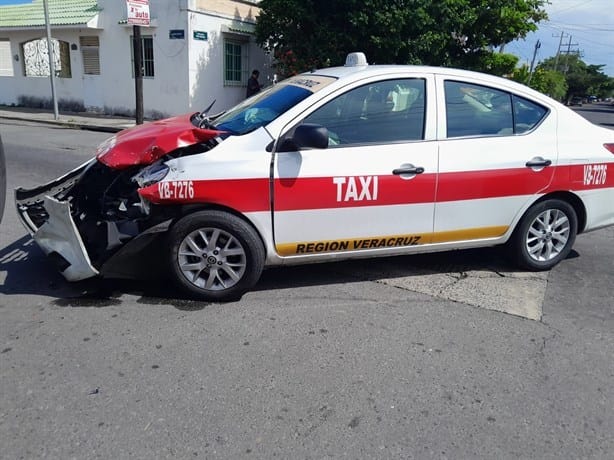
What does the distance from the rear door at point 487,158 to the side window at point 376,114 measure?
0.74 feet

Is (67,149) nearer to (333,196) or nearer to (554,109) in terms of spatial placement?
(333,196)

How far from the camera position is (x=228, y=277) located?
392cm

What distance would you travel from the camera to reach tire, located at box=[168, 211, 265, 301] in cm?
375

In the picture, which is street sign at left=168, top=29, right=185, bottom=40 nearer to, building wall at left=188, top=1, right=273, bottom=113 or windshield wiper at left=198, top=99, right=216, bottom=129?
building wall at left=188, top=1, right=273, bottom=113

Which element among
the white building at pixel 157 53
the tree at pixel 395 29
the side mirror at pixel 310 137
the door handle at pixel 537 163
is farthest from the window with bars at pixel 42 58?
the door handle at pixel 537 163

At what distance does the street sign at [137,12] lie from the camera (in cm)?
1195

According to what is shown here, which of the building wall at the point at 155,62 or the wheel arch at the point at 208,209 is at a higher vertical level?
the building wall at the point at 155,62

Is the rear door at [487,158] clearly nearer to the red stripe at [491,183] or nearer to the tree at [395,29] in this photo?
the red stripe at [491,183]

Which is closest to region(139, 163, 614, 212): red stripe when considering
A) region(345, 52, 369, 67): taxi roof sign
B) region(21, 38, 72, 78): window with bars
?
region(345, 52, 369, 67): taxi roof sign

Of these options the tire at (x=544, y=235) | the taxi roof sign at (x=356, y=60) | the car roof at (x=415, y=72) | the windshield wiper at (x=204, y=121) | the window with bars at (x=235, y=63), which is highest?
the window with bars at (x=235, y=63)

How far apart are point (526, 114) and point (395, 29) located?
9.64 meters

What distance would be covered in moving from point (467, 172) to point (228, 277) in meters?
2.04

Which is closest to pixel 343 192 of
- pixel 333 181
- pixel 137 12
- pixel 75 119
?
pixel 333 181

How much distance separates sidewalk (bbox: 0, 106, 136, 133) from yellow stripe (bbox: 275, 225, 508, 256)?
1240 centimetres
